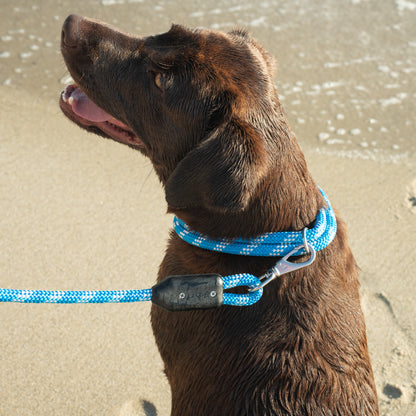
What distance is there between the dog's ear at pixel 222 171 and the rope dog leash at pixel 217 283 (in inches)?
8.2

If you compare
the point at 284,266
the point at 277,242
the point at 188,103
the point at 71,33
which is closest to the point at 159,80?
the point at 188,103

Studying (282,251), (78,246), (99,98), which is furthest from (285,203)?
(78,246)

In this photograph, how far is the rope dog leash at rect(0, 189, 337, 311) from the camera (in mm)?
2166

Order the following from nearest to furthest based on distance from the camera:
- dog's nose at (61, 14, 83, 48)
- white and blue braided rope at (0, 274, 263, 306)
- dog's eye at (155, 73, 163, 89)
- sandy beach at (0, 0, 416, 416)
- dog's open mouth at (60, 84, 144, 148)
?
white and blue braided rope at (0, 274, 263, 306) < dog's eye at (155, 73, 163, 89) < dog's nose at (61, 14, 83, 48) < dog's open mouth at (60, 84, 144, 148) < sandy beach at (0, 0, 416, 416)

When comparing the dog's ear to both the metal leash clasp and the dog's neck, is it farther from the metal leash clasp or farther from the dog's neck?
the metal leash clasp

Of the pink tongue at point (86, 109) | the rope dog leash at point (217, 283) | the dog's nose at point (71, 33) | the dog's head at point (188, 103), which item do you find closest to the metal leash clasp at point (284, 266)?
the rope dog leash at point (217, 283)

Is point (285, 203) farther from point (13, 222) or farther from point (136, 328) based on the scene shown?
point (13, 222)

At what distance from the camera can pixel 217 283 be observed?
220 cm

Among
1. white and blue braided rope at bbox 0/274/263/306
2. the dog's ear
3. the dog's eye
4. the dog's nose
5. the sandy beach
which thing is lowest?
the sandy beach

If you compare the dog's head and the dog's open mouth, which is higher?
the dog's head

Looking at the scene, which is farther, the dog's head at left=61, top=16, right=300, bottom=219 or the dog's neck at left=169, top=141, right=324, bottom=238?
the dog's neck at left=169, top=141, right=324, bottom=238

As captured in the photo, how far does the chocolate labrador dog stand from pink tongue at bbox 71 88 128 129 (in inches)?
7.0

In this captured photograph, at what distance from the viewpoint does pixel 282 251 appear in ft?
7.93

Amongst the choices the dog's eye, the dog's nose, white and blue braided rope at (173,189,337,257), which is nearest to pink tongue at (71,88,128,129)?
the dog's nose
